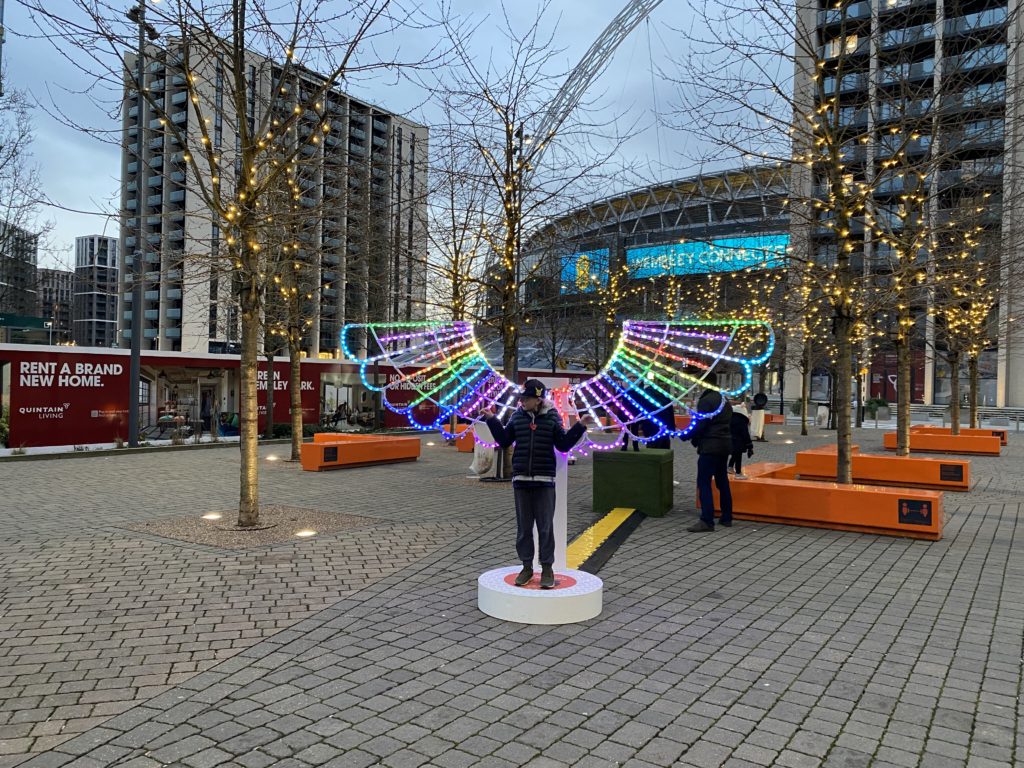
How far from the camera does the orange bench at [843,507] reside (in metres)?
8.63

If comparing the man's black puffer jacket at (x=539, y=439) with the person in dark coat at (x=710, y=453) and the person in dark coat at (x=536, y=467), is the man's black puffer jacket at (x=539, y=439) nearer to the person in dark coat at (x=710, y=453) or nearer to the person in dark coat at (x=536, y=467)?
the person in dark coat at (x=536, y=467)

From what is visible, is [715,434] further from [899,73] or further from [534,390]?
[899,73]

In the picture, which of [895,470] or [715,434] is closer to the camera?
[715,434]

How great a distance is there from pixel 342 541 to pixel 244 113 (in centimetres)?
531

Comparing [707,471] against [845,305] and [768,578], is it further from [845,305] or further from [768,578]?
[845,305]

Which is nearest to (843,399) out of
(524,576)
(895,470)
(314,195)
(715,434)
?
(715,434)

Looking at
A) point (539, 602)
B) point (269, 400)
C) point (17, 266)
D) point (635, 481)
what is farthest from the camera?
point (17, 266)

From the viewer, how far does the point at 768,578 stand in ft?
22.3

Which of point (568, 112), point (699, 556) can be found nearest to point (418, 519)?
point (699, 556)

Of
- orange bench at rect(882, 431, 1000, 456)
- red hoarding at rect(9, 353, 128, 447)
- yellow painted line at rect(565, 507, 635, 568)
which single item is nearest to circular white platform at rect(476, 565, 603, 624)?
yellow painted line at rect(565, 507, 635, 568)

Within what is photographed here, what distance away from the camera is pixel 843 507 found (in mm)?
9133

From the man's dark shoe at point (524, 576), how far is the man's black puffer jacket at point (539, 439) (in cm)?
77

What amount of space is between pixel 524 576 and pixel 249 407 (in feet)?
15.9

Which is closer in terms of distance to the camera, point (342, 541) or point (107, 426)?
point (342, 541)
